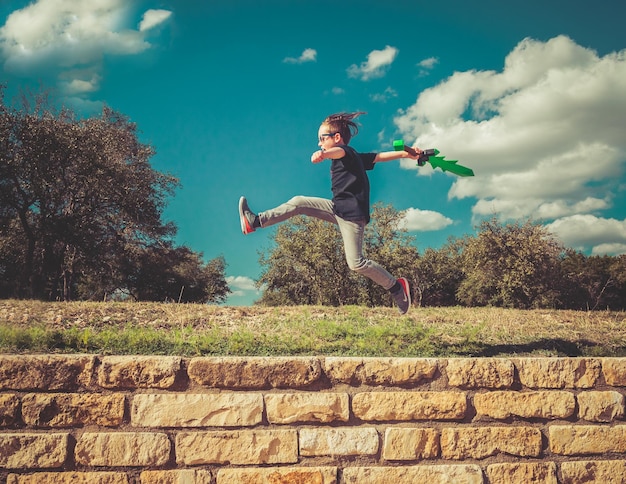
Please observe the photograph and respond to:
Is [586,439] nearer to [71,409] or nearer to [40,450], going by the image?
[71,409]

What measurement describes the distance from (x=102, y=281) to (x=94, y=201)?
4272 mm

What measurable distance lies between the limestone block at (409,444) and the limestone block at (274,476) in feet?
1.92

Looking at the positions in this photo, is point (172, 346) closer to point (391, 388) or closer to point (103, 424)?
point (103, 424)

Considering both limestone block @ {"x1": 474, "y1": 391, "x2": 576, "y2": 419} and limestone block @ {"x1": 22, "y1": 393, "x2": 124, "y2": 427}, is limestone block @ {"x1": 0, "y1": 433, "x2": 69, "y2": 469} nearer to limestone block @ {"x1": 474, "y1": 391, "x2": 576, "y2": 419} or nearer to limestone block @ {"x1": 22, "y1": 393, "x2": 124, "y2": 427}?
limestone block @ {"x1": 22, "y1": 393, "x2": 124, "y2": 427}

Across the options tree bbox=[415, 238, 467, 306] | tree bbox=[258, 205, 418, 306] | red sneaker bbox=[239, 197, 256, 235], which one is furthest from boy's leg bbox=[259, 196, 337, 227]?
tree bbox=[415, 238, 467, 306]

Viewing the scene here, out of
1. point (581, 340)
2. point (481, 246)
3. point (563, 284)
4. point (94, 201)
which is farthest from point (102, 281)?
point (563, 284)

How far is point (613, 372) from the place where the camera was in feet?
15.5

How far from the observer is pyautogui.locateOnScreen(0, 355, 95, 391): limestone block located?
13.8 feet

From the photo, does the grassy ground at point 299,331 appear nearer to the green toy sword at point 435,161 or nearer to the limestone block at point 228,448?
→ the limestone block at point 228,448

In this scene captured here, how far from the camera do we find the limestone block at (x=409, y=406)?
4289mm

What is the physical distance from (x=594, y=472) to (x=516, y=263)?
1007 inches

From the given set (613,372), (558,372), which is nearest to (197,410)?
(558,372)

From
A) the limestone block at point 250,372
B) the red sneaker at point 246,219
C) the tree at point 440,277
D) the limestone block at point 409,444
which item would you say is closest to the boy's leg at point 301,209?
the red sneaker at point 246,219

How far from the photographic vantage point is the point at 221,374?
4.22m
